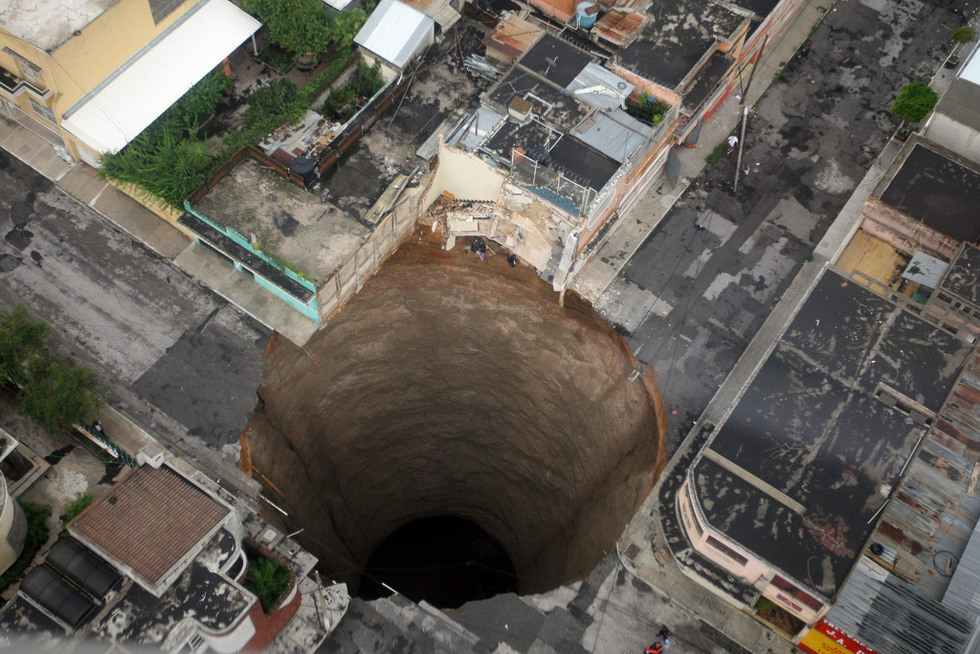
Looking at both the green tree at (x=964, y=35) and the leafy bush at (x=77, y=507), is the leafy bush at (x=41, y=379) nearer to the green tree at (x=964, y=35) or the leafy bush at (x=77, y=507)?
the leafy bush at (x=77, y=507)

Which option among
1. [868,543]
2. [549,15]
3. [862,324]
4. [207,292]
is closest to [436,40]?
[549,15]

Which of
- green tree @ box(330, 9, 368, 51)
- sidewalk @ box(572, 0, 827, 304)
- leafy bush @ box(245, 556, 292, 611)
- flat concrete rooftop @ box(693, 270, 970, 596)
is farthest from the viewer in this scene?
green tree @ box(330, 9, 368, 51)

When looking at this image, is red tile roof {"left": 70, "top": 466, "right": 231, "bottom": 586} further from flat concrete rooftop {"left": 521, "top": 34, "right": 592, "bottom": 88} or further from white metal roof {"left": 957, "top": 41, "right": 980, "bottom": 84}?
white metal roof {"left": 957, "top": 41, "right": 980, "bottom": 84}

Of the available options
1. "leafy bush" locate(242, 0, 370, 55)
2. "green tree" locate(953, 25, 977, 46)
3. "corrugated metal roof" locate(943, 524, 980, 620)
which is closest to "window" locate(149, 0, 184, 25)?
"leafy bush" locate(242, 0, 370, 55)

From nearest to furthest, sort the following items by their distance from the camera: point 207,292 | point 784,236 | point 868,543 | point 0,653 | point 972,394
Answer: point 0,653 < point 868,543 < point 972,394 < point 207,292 < point 784,236

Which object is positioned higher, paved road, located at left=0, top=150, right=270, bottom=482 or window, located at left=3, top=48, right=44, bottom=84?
window, located at left=3, top=48, right=44, bottom=84

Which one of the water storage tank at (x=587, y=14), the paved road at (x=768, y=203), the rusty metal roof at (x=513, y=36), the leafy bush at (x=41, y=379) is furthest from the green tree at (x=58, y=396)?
the water storage tank at (x=587, y=14)

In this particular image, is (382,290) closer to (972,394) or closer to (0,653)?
(0,653)
